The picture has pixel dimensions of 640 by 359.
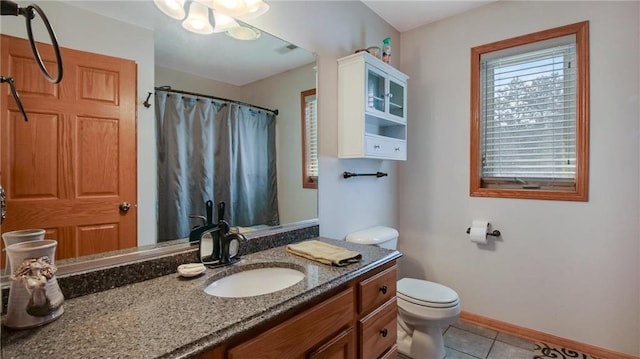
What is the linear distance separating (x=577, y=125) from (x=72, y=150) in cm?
263

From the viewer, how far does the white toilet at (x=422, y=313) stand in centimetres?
173

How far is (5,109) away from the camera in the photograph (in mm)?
824

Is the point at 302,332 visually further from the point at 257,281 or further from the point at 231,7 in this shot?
the point at 231,7

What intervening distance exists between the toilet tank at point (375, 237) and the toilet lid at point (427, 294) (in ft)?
0.97

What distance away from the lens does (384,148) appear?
2.06 m

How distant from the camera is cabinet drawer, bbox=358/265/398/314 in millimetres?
1220

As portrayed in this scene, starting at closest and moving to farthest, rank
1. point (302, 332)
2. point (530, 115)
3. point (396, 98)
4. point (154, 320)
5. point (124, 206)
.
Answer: point (154, 320)
point (302, 332)
point (124, 206)
point (530, 115)
point (396, 98)

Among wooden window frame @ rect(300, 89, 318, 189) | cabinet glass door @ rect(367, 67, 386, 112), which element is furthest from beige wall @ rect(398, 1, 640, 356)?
wooden window frame @ rect(300, 89, 318, 189)

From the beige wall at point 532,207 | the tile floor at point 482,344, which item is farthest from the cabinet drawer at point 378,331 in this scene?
the beige wall at point 532,207

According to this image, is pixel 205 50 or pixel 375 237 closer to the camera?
pixel 205 50

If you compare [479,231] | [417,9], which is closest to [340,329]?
[479,231]

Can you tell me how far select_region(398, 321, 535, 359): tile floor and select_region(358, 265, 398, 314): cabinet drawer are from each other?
93 centimetres

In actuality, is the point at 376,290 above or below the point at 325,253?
below

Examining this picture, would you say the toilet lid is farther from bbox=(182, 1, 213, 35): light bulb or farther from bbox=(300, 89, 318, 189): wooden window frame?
bbox=(182, 1, 213, 35): light bulb
